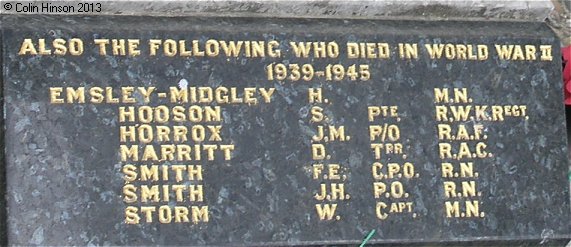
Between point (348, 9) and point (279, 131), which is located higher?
point (348, 9)

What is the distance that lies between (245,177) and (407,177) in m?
0.59

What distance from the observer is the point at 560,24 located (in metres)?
3.75

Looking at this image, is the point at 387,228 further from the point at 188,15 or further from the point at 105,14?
the point at 105,14

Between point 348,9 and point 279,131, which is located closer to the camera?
point 279,131

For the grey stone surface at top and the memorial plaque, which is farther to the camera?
the grey stone surface at top

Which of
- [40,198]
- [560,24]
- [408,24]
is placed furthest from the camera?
[560,24]

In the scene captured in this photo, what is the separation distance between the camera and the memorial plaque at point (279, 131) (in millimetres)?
2943

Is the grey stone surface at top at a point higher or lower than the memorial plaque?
higher

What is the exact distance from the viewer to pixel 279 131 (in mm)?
3115

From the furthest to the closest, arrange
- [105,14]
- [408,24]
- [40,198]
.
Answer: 1. [408,24]
2. [105,14]
3. [40,198]

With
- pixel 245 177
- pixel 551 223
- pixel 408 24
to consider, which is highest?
pixel 408 24

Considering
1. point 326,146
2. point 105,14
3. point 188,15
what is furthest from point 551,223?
point 105,14

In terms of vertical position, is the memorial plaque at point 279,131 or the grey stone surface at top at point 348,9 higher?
the grey stone surface at top at point 348,9

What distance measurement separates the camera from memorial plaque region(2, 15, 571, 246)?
2.94m
